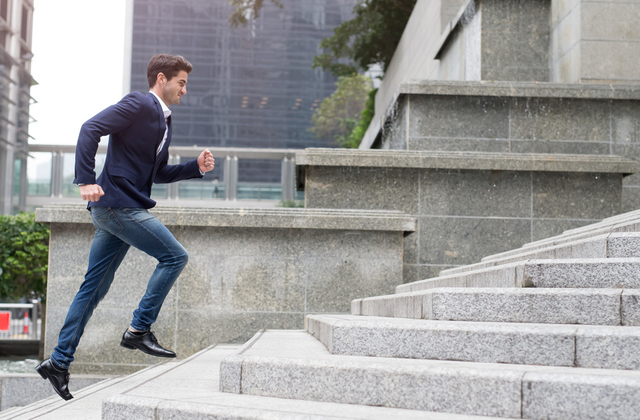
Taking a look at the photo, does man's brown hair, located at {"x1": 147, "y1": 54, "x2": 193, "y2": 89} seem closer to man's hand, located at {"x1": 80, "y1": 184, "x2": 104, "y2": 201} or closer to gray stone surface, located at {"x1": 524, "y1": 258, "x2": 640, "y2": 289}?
man's hand, located at {"x1": 80, "y1": 184, "x2": 104, "y2": 201}

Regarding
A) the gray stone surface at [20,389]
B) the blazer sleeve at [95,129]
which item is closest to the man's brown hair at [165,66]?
the blazer sleeve at [95,129]

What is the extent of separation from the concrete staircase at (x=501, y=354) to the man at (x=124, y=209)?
0.94 meters

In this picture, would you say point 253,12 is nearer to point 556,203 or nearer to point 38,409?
point 556,203

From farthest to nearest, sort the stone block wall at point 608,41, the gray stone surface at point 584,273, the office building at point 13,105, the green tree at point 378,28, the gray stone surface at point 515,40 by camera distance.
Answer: the office building at point 13,105 → the green tree at point 378,28 → the gray stone surface at point 515,40 → the stone block wall at point 608,41 → the gray stone surface at point 584,273

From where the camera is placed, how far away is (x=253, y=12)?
22.5 meters

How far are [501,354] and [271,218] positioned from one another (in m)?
4.46

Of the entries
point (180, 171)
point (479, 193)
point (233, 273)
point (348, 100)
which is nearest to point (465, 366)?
point (180, 171)

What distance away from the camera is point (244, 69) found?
479ft

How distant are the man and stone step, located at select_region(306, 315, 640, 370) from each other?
144cm

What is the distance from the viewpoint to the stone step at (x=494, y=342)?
275cm

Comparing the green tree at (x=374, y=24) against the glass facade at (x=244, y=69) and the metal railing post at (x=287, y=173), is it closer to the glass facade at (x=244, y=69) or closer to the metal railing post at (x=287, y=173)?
the metal railing post at (x=287, y=173)

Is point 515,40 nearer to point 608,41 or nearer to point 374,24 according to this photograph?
point 608,41

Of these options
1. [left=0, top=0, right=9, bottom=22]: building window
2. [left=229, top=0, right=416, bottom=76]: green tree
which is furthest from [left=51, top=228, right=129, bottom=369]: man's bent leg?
[left=0, top=0, right=9, bottom=22]: building window

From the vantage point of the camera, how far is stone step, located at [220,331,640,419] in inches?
91.0
